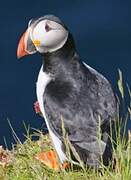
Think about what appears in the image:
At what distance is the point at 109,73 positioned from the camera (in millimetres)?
8656

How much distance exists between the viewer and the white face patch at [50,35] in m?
5.46

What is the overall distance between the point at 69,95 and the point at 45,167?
0.45 metres

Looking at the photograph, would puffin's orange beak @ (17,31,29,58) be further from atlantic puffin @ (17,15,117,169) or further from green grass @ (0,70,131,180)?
green grass @ (0,70,131,180)

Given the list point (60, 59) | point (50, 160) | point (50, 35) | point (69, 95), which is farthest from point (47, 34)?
point (50, 160)

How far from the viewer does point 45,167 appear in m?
5.43

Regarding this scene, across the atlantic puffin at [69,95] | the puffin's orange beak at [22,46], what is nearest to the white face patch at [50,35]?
the atlantic puffin at [69,95]

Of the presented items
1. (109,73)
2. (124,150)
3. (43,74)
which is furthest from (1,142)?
(124,150)

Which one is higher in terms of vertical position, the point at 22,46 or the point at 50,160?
the point at 22,46

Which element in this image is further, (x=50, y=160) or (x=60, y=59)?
(x=60, y=59)

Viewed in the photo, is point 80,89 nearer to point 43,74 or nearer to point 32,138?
point 43,74

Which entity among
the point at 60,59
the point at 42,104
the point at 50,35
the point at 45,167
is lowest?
the point at 45,167

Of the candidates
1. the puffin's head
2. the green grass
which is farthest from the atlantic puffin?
the green grass

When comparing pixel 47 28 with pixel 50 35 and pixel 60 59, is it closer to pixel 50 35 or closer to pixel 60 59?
pixel 50 35

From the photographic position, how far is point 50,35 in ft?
17.9
